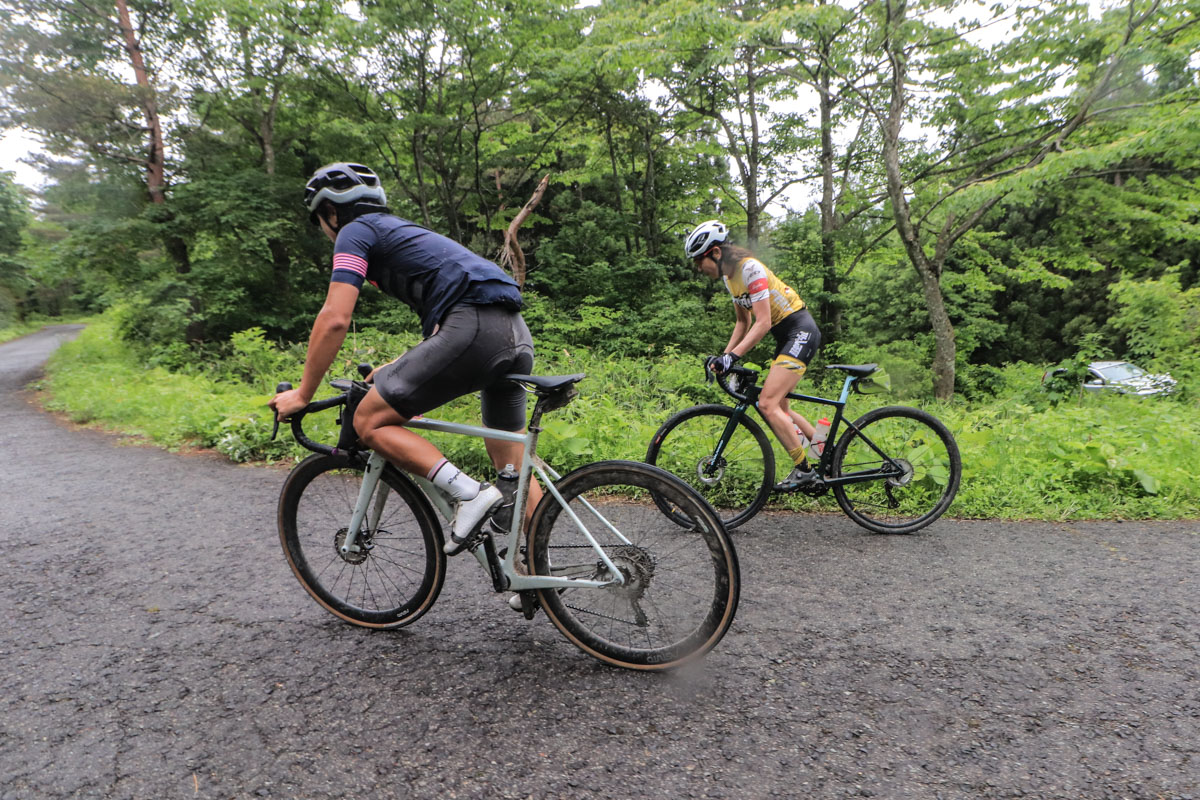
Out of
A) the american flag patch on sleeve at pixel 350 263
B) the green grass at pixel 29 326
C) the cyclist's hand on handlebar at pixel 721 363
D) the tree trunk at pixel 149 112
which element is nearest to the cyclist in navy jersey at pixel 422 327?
the american flag patch on sleeve at pixel 350 263

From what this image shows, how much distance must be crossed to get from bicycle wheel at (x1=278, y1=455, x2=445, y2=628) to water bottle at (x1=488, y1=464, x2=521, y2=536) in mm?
272

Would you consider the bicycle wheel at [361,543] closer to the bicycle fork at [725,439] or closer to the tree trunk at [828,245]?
the bicycle fork at [725,439]

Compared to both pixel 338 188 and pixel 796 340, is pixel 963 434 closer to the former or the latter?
pixel 796 340

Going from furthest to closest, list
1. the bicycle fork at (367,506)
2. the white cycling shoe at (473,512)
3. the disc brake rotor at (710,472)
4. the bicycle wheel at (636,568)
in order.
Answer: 1. the disc brake rotor at (710,472)
2. the bicycle fork at (367,506)
3. the white cycling shoe at (473,512)
4. the bicycle wheel at (636,568)

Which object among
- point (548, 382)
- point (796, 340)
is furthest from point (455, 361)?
point (796, 340)

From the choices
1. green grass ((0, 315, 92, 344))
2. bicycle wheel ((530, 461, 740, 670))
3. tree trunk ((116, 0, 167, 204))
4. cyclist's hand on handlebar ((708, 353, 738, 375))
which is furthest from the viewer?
green grass ((0, 315, 92, 344))

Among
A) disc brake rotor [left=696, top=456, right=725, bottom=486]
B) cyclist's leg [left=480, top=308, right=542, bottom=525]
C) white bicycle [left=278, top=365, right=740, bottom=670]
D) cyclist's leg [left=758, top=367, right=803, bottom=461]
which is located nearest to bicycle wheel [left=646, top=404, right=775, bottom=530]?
disc brake rotor [left=696, top=456, right=725, bottom=486]

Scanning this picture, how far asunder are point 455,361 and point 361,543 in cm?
100

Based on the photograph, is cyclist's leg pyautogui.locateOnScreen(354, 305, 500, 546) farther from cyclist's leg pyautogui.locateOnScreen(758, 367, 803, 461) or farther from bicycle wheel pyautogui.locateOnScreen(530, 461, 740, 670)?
cyclist's leg pyautogui.locateOnScreen(758, 367, 803, 461)

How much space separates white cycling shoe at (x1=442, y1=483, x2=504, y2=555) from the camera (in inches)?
94.9

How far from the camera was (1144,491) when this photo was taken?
4.53 m

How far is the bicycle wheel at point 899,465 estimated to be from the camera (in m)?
4.14

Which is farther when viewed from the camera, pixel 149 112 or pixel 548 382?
pixel 149 112

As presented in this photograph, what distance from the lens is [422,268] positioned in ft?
8.21
